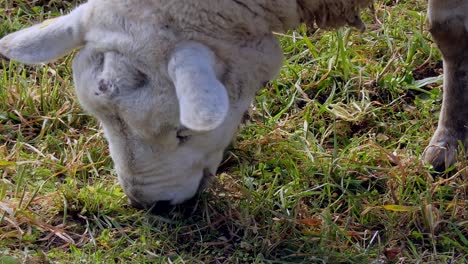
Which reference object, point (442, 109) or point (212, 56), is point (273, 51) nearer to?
point (212, 56)

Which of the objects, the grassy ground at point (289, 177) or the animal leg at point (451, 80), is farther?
the animal leg at point (451, 80)

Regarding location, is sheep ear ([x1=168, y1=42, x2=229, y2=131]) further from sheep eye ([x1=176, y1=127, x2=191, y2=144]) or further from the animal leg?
the animal leg

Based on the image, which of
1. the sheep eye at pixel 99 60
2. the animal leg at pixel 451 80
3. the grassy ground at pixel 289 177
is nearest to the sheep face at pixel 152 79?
the sheep eye at pixel 99 60

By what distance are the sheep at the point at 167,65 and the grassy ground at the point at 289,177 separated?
0.24 metres

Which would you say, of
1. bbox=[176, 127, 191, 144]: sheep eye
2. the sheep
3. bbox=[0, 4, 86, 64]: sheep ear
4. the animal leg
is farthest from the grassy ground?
bbox=[0, 4, 86, 64]: sheep ear

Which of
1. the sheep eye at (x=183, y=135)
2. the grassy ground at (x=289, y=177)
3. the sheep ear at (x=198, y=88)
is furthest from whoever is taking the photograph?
the grassy ground at (x=289, y=177)

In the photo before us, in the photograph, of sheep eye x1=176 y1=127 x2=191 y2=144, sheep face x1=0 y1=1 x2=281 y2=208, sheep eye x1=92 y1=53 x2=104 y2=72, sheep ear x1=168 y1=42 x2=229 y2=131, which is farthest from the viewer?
sheep eye x1=176 y1=127 x2=191 y2=144

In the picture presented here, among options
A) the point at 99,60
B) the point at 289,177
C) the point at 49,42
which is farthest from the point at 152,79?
the point at 289,177

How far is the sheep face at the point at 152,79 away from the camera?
3.70 m

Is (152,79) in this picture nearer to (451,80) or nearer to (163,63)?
(163,63)

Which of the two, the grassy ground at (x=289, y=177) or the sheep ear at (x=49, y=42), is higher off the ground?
the sheep ear at (x=49, y=42)

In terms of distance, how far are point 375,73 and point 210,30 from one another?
1813mm

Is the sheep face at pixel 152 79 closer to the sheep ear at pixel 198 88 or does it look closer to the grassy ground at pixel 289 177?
the sheep ear at pixel 198 88

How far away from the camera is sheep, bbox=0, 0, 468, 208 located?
371 cm
